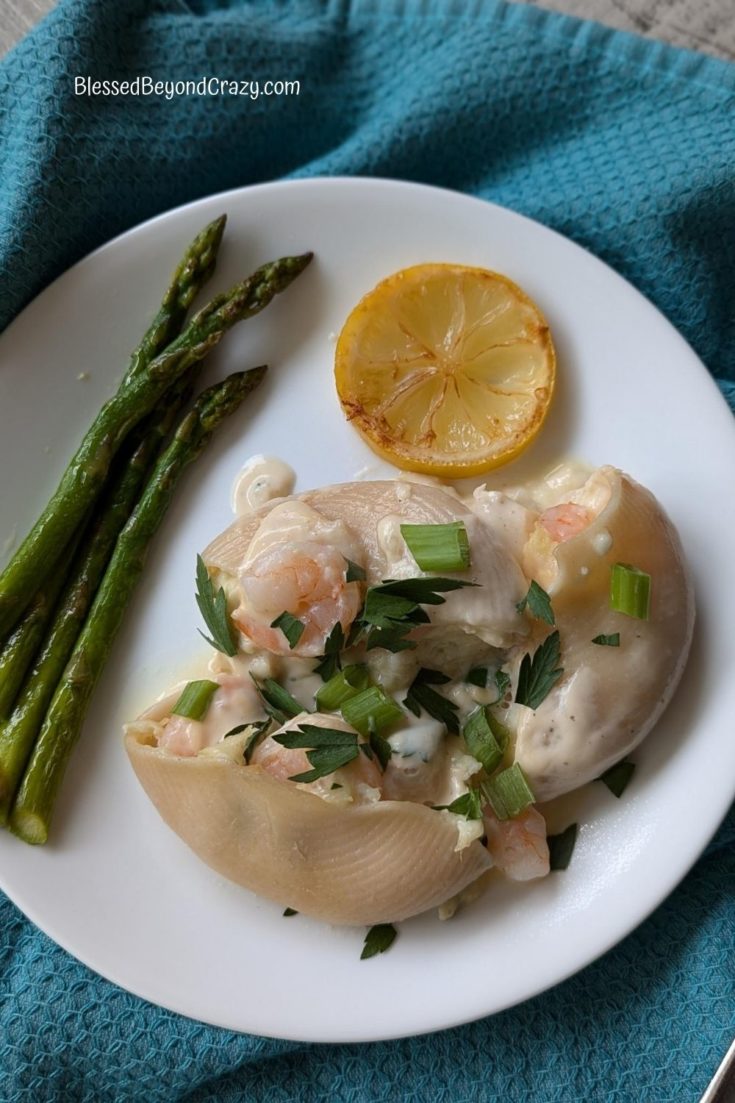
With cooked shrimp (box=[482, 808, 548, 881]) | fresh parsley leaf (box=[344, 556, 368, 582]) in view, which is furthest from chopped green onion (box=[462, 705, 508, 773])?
fresh parsley leaf (box=[344, 556, 368, 582])

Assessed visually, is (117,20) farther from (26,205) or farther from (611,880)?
(611,880)

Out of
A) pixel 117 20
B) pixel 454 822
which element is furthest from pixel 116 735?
pixel 117 20

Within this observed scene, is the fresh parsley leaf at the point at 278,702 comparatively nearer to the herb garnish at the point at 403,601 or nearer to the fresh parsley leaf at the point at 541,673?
the herb garnish at the point at 403,601

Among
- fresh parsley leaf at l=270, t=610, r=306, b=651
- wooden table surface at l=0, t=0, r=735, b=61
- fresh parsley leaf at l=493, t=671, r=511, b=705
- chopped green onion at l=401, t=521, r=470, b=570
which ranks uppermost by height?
wooden table surface at l=0, t=0, r=735, b=61

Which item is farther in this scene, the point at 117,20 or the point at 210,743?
the point at 117,20

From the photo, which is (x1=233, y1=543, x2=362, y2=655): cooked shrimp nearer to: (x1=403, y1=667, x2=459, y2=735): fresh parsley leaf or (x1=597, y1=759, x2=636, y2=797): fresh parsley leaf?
(x1=403, y1=667, x2=459, y2=735): fresh parsley leaf

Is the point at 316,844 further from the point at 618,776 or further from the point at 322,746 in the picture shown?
the point at 618,776
